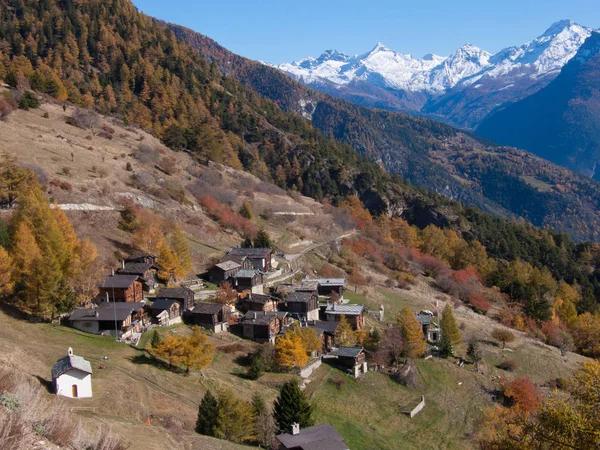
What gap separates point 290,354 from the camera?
48.4m

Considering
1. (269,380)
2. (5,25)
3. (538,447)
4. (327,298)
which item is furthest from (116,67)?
(538,447)

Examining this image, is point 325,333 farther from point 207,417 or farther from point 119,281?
point 207,417

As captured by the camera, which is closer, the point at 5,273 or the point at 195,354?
the point at 195,354

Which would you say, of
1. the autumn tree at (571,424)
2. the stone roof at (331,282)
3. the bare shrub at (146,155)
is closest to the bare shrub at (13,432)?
the autumn tree at (571,424)

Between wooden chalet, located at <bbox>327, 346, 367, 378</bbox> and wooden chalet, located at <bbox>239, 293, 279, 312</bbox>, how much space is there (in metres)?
9.99

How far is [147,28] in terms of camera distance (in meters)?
180

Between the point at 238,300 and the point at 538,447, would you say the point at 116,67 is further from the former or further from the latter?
the point at 538,447

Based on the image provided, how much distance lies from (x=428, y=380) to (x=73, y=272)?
36.2 m

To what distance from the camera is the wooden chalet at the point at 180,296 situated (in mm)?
54281

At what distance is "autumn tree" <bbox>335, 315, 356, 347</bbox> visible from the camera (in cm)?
5775

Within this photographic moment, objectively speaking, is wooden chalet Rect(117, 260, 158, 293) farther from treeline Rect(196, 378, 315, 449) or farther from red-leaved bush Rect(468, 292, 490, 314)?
red-leaved bush Rect(468, 292, 490, 314)

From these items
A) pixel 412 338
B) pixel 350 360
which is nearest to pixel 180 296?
pixel 350 360

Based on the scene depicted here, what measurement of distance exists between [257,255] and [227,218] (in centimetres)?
1933

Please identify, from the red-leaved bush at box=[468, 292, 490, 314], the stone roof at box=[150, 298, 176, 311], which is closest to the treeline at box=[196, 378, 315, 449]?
the stone roof at box=[150, 298, 176, 311]
